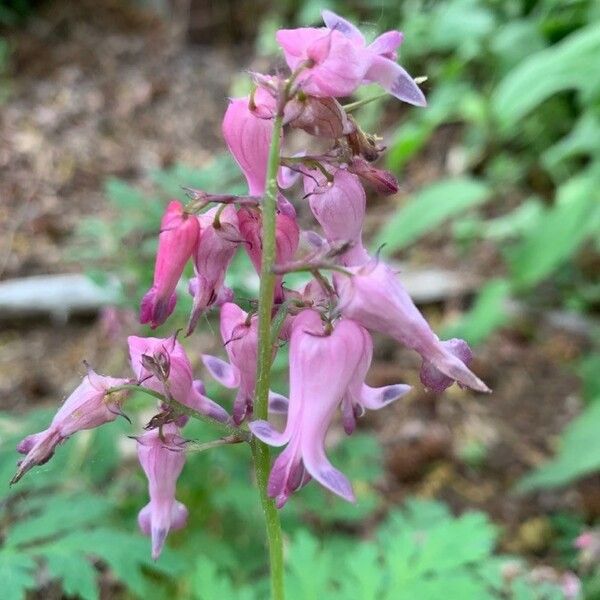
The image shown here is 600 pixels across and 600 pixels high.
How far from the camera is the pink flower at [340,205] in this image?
1345mm

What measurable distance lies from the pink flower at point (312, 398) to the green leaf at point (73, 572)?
0.80 metres

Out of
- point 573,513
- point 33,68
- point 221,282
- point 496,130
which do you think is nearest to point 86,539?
point 221,282

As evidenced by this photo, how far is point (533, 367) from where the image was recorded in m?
4.61

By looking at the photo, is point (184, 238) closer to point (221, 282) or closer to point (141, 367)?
point (221, 282)

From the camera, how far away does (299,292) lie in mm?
1419

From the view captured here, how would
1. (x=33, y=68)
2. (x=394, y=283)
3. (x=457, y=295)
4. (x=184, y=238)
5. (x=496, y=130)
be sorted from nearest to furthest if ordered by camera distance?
(x=394, y=283) → (x=184, y=238) → (x=457, y=295) → (x=496, y=130) → (x=33, y=68)

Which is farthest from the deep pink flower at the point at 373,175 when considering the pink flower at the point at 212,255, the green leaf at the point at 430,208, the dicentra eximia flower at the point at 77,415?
the green leaf at the point at 430,208

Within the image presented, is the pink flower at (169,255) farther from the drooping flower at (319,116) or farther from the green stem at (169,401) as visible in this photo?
the drooping flower at (319,116)

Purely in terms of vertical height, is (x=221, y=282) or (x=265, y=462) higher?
(x=221, y=282)

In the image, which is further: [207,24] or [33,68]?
[207,24]

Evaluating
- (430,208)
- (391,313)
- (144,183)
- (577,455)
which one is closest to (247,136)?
(391,313)

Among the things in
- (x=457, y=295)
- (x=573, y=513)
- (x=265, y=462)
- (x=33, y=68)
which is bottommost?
(x=33, y=68)

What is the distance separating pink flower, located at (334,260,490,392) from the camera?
47.4 inches

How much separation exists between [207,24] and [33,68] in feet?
7.37
